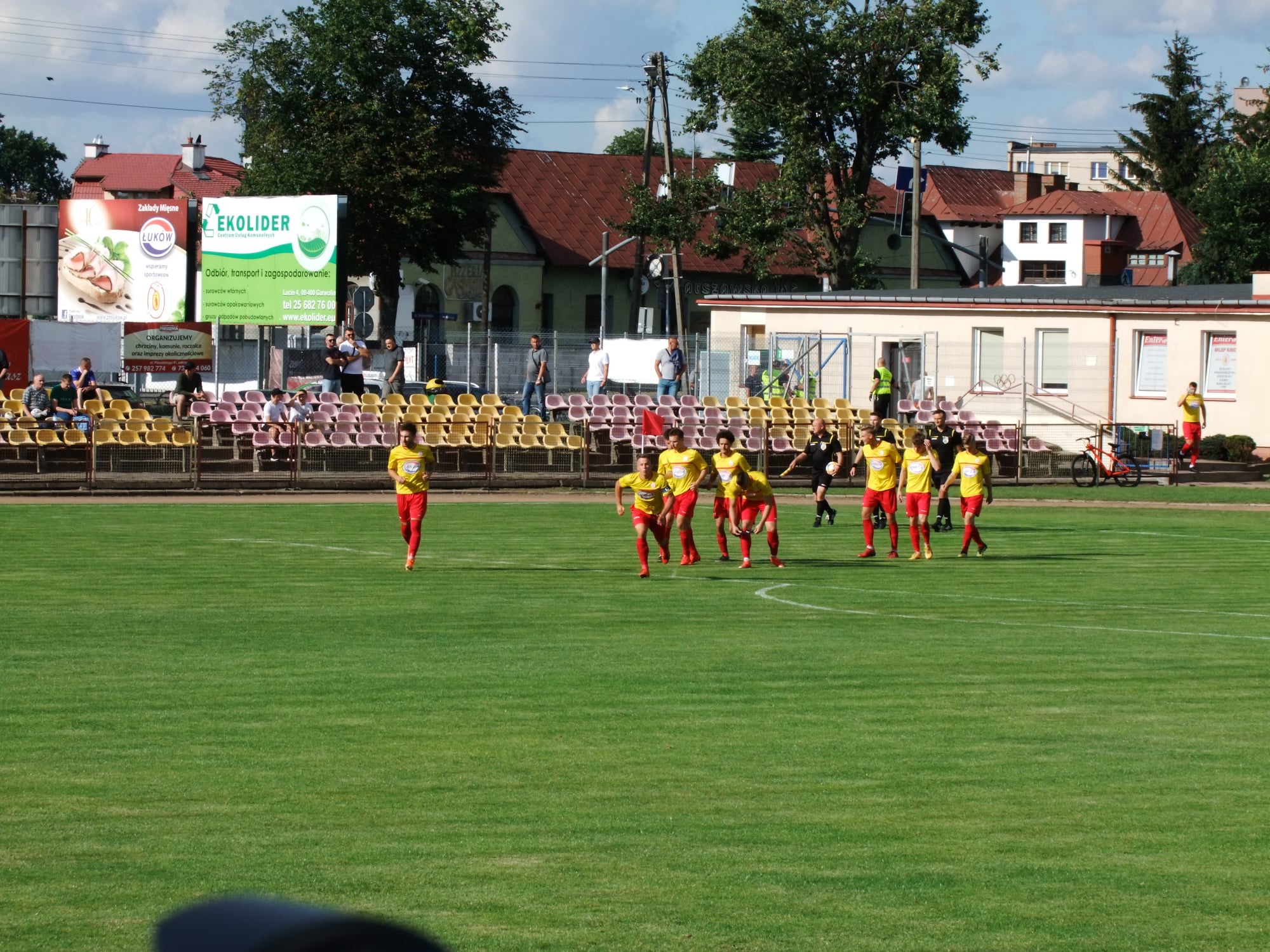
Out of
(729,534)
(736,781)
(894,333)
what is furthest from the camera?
(894,333)

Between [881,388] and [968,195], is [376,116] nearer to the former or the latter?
[881,388]

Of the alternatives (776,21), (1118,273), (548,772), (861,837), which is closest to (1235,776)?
(861,837)

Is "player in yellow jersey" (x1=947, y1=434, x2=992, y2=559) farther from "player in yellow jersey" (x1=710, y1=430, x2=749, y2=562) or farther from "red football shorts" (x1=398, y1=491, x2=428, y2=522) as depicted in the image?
"red football shorts" (x1=398, y1=491, x2=428, y2=522)

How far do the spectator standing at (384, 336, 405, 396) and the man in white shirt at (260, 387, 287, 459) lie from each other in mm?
2733

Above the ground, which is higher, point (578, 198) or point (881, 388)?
point (578, 198)

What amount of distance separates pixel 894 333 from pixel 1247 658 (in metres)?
33.5

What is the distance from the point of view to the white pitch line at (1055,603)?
18.5m

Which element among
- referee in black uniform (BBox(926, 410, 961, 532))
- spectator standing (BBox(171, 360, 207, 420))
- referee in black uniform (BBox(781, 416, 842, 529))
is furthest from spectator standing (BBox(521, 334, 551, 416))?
referee in black uniform (BBox(781, 416, 842, 529))

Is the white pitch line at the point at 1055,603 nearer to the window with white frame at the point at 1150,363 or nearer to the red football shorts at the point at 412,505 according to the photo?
the red football shorts at the point at 412,505

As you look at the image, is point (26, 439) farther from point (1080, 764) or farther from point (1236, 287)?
point (1236, 287)

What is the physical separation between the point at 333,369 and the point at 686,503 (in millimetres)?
18128

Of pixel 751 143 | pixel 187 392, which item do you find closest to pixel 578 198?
pixel 751 143

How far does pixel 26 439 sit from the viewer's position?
33.1m

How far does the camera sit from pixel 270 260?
4350 centimetres
